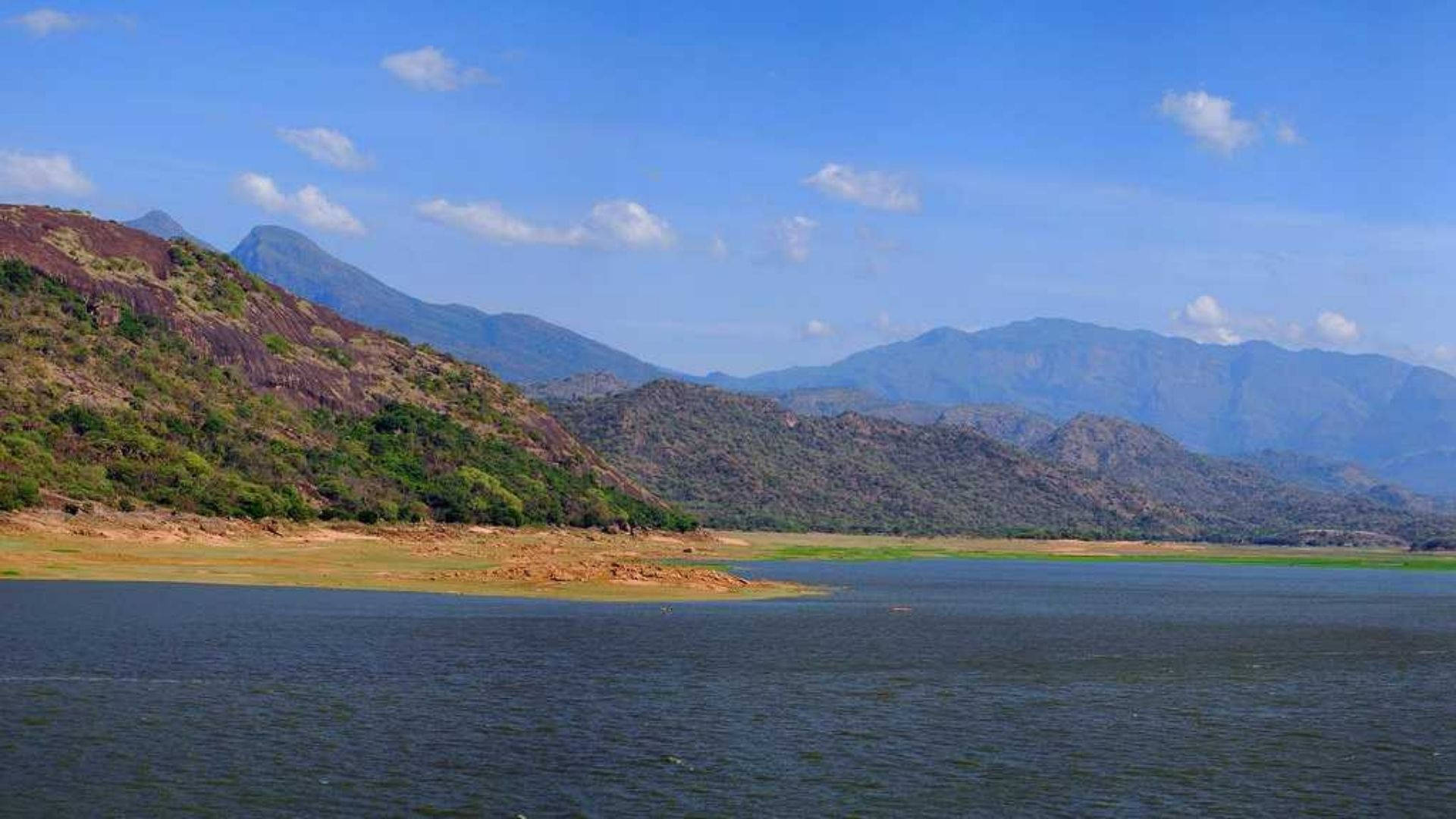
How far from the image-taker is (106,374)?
138875mm

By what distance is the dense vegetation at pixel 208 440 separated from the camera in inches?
4601

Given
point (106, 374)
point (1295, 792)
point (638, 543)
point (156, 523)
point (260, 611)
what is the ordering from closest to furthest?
point (1295, 792) → point (260, 611) → point (156, 523) → point (106, 374) → point (638, 543)

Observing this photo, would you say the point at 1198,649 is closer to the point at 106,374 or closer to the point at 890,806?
the point at 890,806

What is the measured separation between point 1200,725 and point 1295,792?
10.1 metres

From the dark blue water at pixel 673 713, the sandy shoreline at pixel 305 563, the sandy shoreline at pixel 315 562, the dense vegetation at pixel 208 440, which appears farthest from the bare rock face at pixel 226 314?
the dark blue water at pixel 673 713

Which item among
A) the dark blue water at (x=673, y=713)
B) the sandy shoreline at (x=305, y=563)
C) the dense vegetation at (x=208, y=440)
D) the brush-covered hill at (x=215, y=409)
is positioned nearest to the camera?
the dark blue water at (x=673, y=713)

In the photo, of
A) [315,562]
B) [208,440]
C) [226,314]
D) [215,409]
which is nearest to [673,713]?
[315,562]

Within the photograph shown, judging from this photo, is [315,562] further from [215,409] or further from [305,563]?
[215,409]

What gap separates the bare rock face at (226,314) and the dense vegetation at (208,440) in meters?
0.81

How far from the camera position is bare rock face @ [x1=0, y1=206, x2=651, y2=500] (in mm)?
161000

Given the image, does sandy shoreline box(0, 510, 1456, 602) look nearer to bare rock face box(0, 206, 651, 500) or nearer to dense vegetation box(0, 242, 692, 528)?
dense vegetation box(0, 242, 692, 528)

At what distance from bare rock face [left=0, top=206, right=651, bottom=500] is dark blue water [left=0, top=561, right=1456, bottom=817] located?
93.2m

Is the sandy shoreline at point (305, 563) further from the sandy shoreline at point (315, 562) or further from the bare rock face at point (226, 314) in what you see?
the bare rock face at point (226, 314)

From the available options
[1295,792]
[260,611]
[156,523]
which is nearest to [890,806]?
[1295,792]
